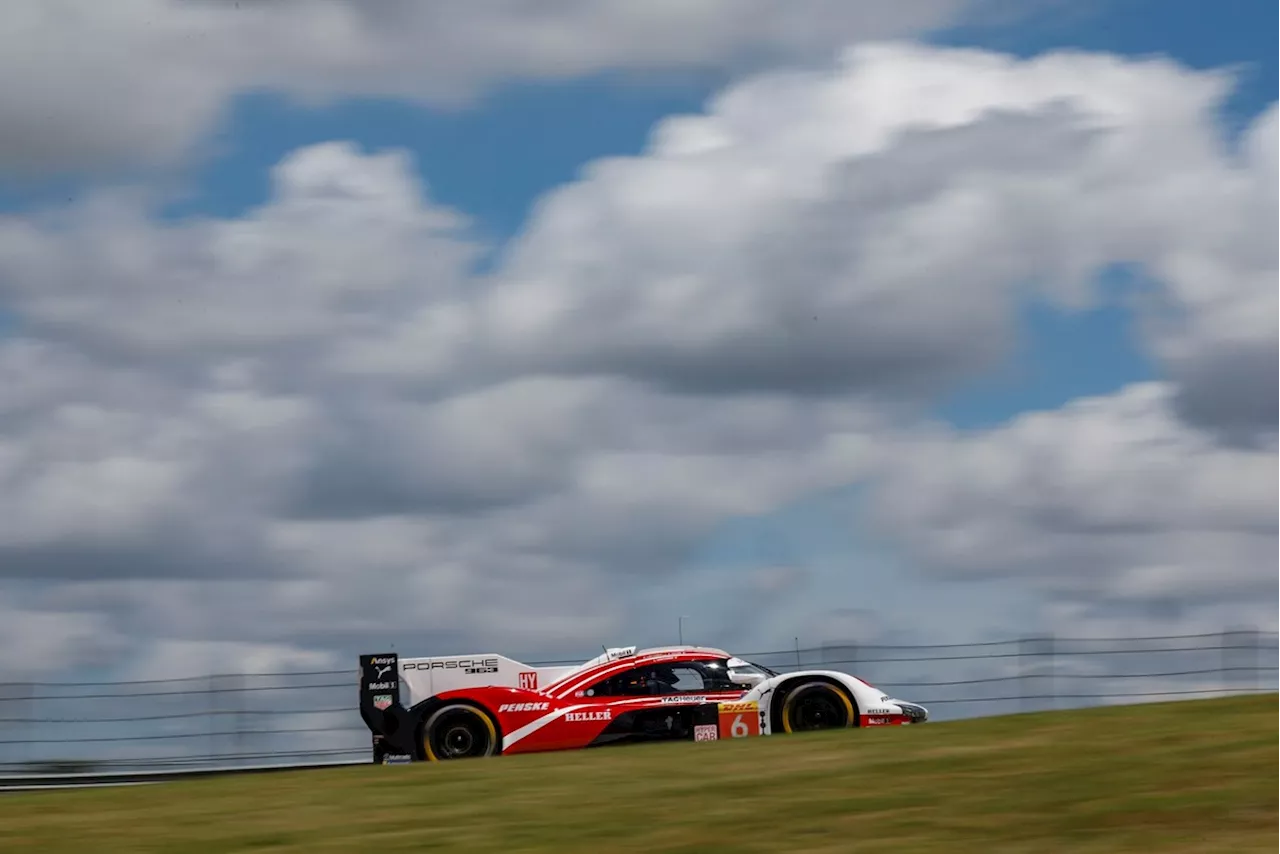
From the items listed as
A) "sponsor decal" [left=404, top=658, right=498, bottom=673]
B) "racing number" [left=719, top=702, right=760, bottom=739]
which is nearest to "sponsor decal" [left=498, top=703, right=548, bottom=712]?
"sponsor decal" [left=404, top=658, right=498, bottom=673]

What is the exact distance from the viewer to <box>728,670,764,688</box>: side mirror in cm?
1619

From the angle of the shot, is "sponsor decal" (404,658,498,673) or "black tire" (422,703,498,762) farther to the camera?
"sponsor decal" (404,658,498,673)

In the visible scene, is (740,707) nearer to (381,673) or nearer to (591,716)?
(591,716)

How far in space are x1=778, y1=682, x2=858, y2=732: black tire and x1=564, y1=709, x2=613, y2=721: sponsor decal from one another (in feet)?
5.92

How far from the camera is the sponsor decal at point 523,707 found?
1620 centimetres

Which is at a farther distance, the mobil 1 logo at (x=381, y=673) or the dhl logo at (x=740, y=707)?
the mobil 1 logo at (x=381, y=673)

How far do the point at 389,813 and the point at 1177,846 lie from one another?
3919 mm

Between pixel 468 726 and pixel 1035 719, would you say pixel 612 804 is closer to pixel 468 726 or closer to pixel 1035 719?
pixel 1035 719

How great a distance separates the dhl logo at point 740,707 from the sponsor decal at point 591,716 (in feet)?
3.89

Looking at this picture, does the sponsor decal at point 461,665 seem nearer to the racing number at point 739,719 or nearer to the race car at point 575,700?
the race car at point 575,700

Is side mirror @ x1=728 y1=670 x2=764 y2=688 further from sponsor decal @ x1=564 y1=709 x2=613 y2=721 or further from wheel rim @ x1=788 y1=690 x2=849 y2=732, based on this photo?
sponsor decal @ x1=564 y1=709 x2=613 y2=721

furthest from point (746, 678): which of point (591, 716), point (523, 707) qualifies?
point (523, 707)

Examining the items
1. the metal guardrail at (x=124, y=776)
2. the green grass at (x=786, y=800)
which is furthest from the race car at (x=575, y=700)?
the green grass at (x=786, y=800)

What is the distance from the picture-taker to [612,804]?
8156mm
